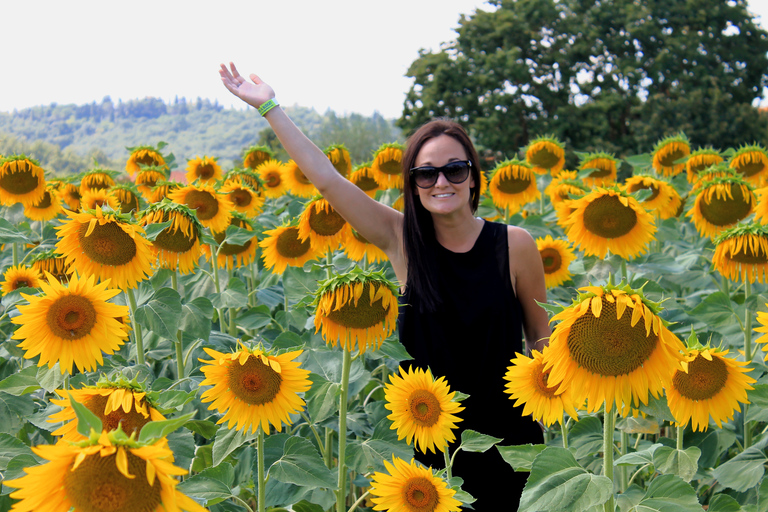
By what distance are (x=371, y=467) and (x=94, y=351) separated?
1054 mm

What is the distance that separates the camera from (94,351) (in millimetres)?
2107

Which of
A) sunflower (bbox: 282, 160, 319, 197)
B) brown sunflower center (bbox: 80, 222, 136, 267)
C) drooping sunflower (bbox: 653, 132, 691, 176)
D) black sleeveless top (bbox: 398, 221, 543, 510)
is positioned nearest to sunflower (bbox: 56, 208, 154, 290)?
brown sunflower center (bbox: 80, 222, 136, 267)

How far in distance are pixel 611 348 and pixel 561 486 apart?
36 cm

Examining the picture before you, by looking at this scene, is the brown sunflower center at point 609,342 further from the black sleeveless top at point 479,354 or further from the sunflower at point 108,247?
the sunflower at point 108,247

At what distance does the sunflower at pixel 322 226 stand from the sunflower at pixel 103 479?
7.63 ft

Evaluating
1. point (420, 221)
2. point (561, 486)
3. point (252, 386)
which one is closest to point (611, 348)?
point (561, 486)

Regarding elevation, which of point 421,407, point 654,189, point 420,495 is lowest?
point 420,495

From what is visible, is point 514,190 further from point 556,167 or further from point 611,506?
point 611,506

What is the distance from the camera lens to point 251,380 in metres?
1.98

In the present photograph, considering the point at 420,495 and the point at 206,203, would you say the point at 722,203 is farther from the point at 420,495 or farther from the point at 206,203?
the point at 206,203

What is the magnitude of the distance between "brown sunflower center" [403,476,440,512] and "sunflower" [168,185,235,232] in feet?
Answer: 6.47

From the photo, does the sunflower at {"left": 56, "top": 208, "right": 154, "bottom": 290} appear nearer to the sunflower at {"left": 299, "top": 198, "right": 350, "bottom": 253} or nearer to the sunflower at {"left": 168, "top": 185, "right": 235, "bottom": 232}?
the sunflower at {"left": 168, "top": 185, "right": 235, "bottom": 232}

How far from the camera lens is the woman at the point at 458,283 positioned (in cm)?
289

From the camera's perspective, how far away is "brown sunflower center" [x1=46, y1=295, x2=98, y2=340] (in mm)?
2057
